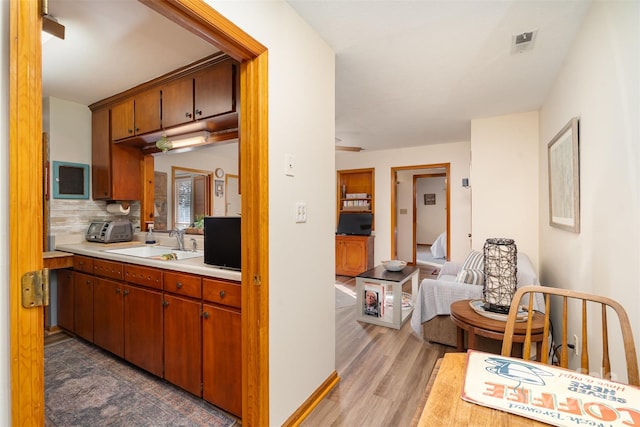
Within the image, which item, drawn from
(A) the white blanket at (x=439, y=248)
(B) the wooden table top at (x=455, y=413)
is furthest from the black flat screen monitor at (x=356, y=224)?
(B) the wooden table top at (x=455, y=413)

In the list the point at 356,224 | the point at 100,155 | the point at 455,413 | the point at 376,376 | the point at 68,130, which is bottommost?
the point at 376,376

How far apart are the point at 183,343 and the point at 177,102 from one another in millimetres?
1832

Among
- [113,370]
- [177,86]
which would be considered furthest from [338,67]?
[113,370]

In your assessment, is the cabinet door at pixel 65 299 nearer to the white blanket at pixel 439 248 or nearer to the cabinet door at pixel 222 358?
the cabinet door at pixel 222 358

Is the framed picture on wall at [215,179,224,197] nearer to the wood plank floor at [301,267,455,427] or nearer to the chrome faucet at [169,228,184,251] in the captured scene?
the chrome faucet at [169,228,184,251]

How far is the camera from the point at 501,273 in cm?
179

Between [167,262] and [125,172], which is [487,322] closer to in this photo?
[167,262]

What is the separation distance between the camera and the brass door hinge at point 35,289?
714mm

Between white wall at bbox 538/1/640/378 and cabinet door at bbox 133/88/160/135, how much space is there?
3005 mm

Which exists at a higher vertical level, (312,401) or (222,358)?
(222,358)

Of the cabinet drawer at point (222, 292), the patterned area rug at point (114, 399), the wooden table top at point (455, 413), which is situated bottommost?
the patterned area rug at point (114, 399)

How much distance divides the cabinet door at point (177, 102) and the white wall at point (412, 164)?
4.01 metres

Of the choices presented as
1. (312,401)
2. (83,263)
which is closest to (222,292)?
(312,401)

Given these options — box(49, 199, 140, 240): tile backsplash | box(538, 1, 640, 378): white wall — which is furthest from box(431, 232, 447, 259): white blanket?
box(49, 199, 140, 240): tile backsplash
